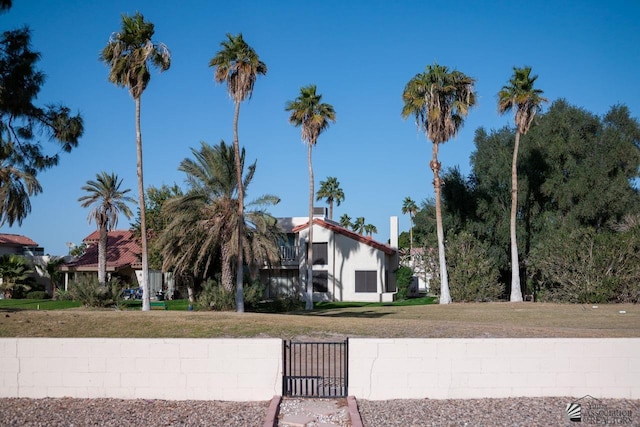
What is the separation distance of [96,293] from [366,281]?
755 inches

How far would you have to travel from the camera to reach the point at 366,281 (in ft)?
143

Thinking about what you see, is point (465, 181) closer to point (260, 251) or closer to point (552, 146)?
point (552, 146)

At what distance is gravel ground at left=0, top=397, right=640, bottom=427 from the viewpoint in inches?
422

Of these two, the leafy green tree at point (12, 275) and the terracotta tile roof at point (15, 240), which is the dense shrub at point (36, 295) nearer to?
the leafy green tree at point (12, 275)

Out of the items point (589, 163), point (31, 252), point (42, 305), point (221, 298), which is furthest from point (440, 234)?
point (31, 252)

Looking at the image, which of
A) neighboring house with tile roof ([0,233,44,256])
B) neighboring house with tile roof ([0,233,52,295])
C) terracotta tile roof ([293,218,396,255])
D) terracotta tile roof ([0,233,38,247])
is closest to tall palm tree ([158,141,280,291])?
terracotta tile roof ([293,218,396,255])

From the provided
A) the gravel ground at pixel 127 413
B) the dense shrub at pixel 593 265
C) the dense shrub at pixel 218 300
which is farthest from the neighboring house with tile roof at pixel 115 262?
the gravel ground at pixel 127 413

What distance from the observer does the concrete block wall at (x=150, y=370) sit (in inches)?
485

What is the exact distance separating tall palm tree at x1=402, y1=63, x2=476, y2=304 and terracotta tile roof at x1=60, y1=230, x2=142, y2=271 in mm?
24637

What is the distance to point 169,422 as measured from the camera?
35.2 feet

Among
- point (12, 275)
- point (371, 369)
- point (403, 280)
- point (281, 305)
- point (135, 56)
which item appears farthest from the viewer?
point (403, 280)

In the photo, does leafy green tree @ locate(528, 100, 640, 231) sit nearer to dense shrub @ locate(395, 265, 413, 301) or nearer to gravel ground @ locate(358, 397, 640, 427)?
dense shrub @ locate(395, 265, 413, 301)

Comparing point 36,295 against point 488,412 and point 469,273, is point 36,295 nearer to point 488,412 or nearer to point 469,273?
point 469,273

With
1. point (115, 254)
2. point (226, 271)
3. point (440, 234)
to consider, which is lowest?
point (226, 271)
